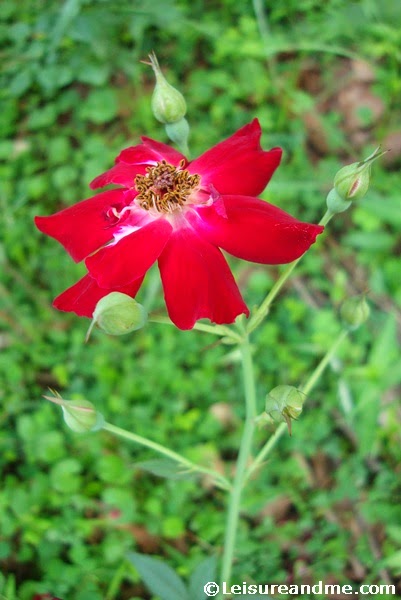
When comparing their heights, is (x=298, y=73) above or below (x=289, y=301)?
above

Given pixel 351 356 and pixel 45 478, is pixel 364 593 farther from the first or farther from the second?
pixel 45 478

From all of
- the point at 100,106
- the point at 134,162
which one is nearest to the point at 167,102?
the point at 134,162

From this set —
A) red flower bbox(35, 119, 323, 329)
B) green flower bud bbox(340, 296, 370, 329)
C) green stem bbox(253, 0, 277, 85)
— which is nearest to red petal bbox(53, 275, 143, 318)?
red flower bbox(35, 119, 323, 329)

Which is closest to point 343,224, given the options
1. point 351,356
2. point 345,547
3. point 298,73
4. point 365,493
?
point 351,356

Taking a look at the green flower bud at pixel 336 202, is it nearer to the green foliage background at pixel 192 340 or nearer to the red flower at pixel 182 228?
the red flower at pixel 182 228

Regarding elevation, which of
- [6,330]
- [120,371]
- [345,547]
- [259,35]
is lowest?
[345,547]

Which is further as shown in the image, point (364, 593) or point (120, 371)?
point (120, 371)

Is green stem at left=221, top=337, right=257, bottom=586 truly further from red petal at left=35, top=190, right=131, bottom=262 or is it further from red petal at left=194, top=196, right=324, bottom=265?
red petal at left=35, top=190, right=131, bottom=262
